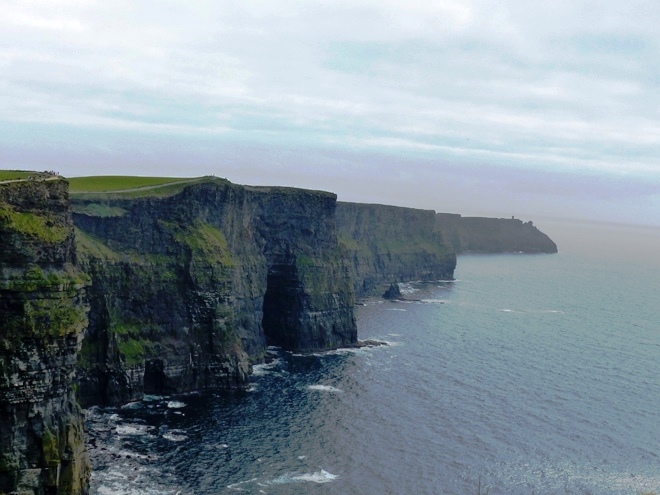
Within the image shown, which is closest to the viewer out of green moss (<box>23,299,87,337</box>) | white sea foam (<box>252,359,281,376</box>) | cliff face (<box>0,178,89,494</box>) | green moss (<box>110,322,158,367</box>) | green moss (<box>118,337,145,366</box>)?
cliff face (<box>0,178,89,494</box>)

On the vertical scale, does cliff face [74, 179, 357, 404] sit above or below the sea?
above

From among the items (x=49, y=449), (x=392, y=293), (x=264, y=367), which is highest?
(x=392, y=293)

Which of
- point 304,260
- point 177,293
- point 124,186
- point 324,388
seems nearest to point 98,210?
point 124,186

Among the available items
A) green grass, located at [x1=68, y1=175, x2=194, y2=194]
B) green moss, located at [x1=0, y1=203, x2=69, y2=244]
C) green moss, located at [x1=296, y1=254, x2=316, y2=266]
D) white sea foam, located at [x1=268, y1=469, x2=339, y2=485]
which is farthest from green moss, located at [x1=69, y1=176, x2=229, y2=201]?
white sea foam, located at [x1=268, y1=469, x2=339, y2=485]

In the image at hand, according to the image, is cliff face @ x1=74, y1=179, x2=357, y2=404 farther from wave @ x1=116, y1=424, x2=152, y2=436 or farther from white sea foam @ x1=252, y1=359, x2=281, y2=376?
wave @ x1=116, y1=424, x2=152, y2=436

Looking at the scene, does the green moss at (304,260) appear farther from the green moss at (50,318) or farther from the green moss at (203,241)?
the green moss at (50,318)

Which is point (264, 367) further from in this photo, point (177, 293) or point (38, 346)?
point (38, 346)

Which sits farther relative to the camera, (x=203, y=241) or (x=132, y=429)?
(x=203, y=241)
